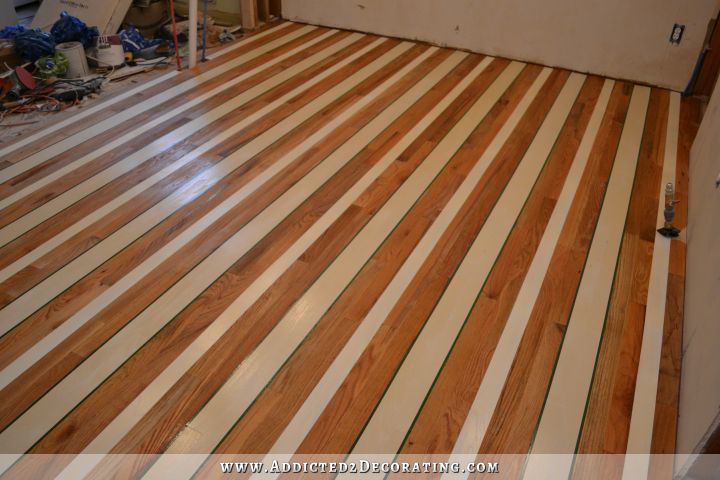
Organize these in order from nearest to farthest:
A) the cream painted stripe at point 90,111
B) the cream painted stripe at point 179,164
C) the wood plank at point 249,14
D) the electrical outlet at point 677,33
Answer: the cream painted stripe at point 179,164 → the cream painted stripe at point 90,111 → the electrical outlet at point 677,33 → the wood plank at point 249,14

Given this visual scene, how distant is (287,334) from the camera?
6.46ft

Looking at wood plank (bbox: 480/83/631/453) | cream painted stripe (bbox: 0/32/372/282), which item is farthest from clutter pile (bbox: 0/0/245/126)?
wood plank (bbox: 480/83/631/453)

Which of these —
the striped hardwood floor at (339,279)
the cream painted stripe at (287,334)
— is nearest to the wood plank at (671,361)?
the striped hardwood floor at (339,279)

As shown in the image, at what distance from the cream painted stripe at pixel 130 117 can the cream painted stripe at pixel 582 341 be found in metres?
2.61

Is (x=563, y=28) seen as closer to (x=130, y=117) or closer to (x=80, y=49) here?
(x=130, y=117)

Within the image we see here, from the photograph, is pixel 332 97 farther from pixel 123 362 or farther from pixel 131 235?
pixel 123 362

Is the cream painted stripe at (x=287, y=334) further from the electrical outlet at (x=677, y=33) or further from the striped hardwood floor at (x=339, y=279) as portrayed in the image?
the electrical outlet at (x=677, y=33)

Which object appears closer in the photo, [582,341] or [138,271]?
[582,341]

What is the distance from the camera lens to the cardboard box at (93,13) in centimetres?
436

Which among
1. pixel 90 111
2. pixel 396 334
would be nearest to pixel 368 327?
pixel 396 334

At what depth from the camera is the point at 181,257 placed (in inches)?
90.9

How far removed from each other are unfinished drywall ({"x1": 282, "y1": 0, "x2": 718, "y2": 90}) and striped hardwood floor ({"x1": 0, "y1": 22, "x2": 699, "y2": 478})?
53 cm

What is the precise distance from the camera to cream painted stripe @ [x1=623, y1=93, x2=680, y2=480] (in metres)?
1.62

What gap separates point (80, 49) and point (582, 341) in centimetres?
393
